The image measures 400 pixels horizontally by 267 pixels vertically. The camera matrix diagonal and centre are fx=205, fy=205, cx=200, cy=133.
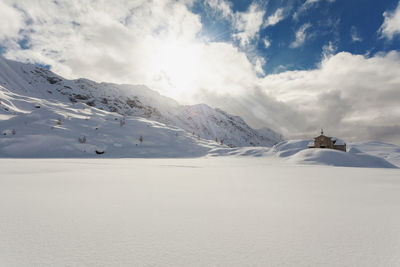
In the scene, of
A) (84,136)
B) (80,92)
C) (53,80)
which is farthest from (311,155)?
(53,80)

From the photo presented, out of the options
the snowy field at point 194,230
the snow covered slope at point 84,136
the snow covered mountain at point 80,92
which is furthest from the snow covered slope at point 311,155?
the snow covered mountain at point 80,92

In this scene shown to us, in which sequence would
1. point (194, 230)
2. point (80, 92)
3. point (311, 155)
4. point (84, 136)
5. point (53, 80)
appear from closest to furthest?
point (194, 230)
point (311, 155)
point (84, 136)
point (53, 80)
point (80, 92)

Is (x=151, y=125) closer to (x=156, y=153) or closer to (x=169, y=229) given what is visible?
(x=156, y=153)

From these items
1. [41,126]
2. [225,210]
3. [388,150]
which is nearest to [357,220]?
[225,210]

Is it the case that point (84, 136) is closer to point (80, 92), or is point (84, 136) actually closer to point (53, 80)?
point (53, 80)

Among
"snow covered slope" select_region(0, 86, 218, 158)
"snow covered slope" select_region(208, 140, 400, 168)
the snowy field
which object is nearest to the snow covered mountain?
"snow covered slope" select_region(0, 86, 218, 158)

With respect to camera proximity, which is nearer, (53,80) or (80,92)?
(53,80)

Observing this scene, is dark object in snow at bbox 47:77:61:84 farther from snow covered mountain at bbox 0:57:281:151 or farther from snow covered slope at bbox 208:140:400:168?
snow covered slope at bbox 208:140:400:168

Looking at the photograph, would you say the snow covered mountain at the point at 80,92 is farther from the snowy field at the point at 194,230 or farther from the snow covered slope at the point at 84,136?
the snowy field at the point at 194,230

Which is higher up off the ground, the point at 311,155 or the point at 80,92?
the point at 80,92

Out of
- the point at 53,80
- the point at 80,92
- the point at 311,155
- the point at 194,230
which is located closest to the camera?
the point at 194,230

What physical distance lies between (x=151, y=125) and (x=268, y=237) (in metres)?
27.3

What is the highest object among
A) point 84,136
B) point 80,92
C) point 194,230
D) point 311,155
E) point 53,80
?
point 53,80

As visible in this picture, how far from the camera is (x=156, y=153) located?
22094 mm
